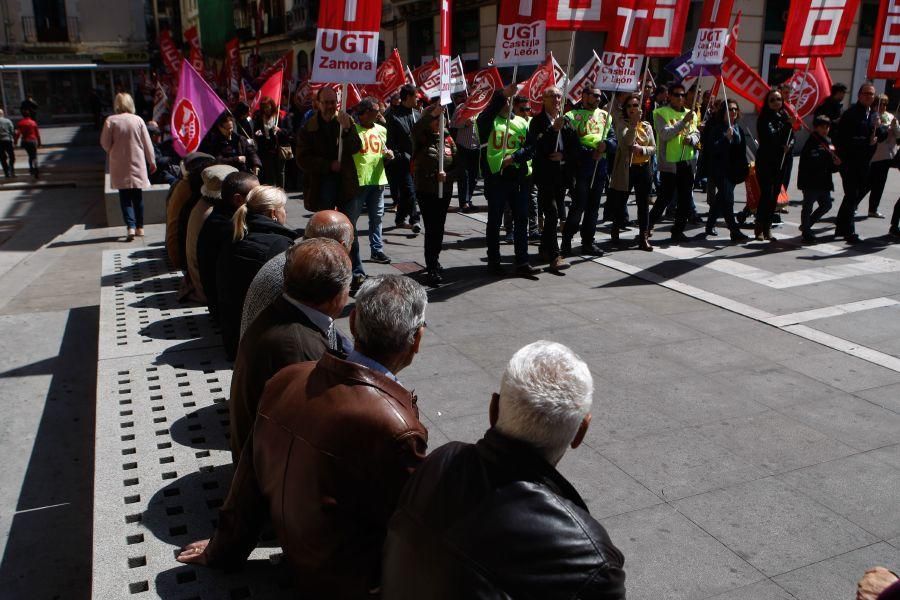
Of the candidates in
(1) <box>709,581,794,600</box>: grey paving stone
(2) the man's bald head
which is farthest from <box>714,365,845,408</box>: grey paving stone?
(2) the man's bald head

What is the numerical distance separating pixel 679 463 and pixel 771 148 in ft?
22.8

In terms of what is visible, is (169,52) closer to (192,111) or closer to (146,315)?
(192,111)

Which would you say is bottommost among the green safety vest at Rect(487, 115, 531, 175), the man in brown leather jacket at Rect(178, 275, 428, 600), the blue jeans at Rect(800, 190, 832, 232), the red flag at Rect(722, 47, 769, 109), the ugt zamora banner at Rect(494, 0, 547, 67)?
the blue jeans at Rect(800, 190, 832, 232)

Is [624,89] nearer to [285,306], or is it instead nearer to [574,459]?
[574,459]

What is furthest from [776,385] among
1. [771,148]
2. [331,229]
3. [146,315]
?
[771,148]

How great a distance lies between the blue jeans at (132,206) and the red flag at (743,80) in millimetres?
8110

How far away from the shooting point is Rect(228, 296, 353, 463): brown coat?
11.0ft

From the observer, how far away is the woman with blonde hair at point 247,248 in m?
4.73

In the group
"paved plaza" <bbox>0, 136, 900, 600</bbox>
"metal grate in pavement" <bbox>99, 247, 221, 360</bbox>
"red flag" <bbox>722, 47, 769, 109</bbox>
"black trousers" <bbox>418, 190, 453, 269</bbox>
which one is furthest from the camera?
"red flag" <bbox>722, 47, 769, 109</bbox>

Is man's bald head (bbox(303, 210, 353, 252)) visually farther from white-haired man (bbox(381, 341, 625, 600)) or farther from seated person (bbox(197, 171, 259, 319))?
white-haired man (bbox(381, 341, 625, 600))

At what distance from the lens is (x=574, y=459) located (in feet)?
14.7

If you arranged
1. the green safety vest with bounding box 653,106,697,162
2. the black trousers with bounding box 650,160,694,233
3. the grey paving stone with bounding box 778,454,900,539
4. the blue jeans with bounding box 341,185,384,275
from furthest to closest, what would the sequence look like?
the black trousers with bounding box 650,160,694,233 → the green safety vest with bounding box 653,106,697,162 → the blue jeans with bounding box 341,185,384,275 → the grey paving stone with bounding box 778,454,900,539

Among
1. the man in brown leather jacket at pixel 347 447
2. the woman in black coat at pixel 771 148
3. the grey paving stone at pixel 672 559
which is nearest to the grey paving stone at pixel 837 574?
the grey paving stone at pixel 672 559

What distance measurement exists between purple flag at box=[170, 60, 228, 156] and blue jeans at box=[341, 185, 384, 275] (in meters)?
2.16
